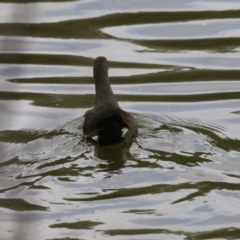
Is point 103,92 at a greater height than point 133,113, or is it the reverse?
point 103,92

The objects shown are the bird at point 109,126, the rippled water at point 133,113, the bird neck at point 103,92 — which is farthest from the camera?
the bird neck at point 103,92

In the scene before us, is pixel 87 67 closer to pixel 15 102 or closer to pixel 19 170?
pixel 15 102

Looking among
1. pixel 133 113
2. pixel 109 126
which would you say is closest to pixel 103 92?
pixel 133 113

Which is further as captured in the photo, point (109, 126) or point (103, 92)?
point (103, 92)

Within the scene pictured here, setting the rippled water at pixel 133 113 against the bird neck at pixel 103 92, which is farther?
the bird neck at pixel 103 92

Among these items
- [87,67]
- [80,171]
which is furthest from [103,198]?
[87,67]

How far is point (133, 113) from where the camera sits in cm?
852

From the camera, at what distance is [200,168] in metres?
6.60

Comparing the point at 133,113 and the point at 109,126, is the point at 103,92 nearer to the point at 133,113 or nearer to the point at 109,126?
the point at 133,113

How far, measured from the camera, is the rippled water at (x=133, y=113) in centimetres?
552

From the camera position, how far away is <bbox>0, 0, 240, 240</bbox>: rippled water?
18.1ft

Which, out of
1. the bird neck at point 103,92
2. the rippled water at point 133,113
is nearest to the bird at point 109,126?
the rippled water at point 133,113

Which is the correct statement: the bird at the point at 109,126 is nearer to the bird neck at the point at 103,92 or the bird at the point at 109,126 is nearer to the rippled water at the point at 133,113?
the rippled water at the point at 133,113

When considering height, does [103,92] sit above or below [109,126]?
above
